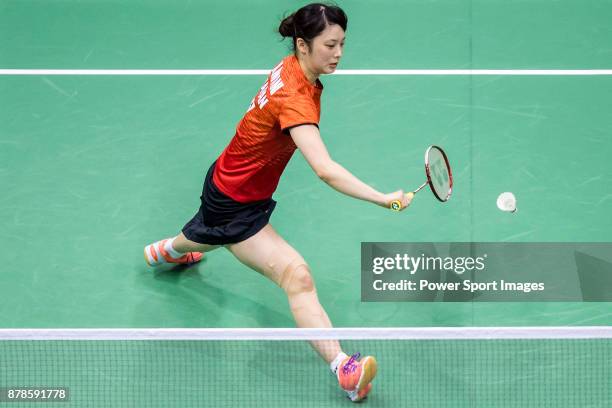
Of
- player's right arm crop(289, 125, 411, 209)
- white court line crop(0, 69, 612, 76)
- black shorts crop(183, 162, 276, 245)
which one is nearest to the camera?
→ player's right arm crop(289, 125, 411, 209)

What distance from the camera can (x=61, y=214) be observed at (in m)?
7.28

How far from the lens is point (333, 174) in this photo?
213 inches

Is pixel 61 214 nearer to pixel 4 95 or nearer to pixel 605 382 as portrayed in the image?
pixel 4 95

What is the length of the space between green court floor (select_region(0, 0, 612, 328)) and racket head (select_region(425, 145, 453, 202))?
0.76m

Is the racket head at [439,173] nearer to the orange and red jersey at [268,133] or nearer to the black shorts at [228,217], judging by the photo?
the orange and red jersey at [268,133]

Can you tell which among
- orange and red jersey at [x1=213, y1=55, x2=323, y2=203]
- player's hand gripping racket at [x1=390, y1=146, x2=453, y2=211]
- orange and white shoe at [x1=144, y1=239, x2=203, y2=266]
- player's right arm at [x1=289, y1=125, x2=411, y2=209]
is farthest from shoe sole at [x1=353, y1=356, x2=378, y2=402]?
orange and white shoe at [x1=144, y1=239, x2=203, y2=266]

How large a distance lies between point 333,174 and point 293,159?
2.34 m

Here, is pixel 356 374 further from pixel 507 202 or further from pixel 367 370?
pixel 507 202

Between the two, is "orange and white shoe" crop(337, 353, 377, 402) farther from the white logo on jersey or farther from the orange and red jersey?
the white logo on jersey

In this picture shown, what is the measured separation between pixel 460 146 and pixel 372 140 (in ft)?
2.15

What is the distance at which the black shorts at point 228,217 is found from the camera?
6.07m

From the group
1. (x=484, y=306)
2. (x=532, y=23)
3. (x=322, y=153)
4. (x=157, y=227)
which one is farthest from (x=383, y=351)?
(x=532, y=23)

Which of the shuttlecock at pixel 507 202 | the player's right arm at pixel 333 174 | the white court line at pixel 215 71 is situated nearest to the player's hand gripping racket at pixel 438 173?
the player's right arm at pixel 333 174

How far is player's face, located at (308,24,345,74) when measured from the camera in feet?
18.1
